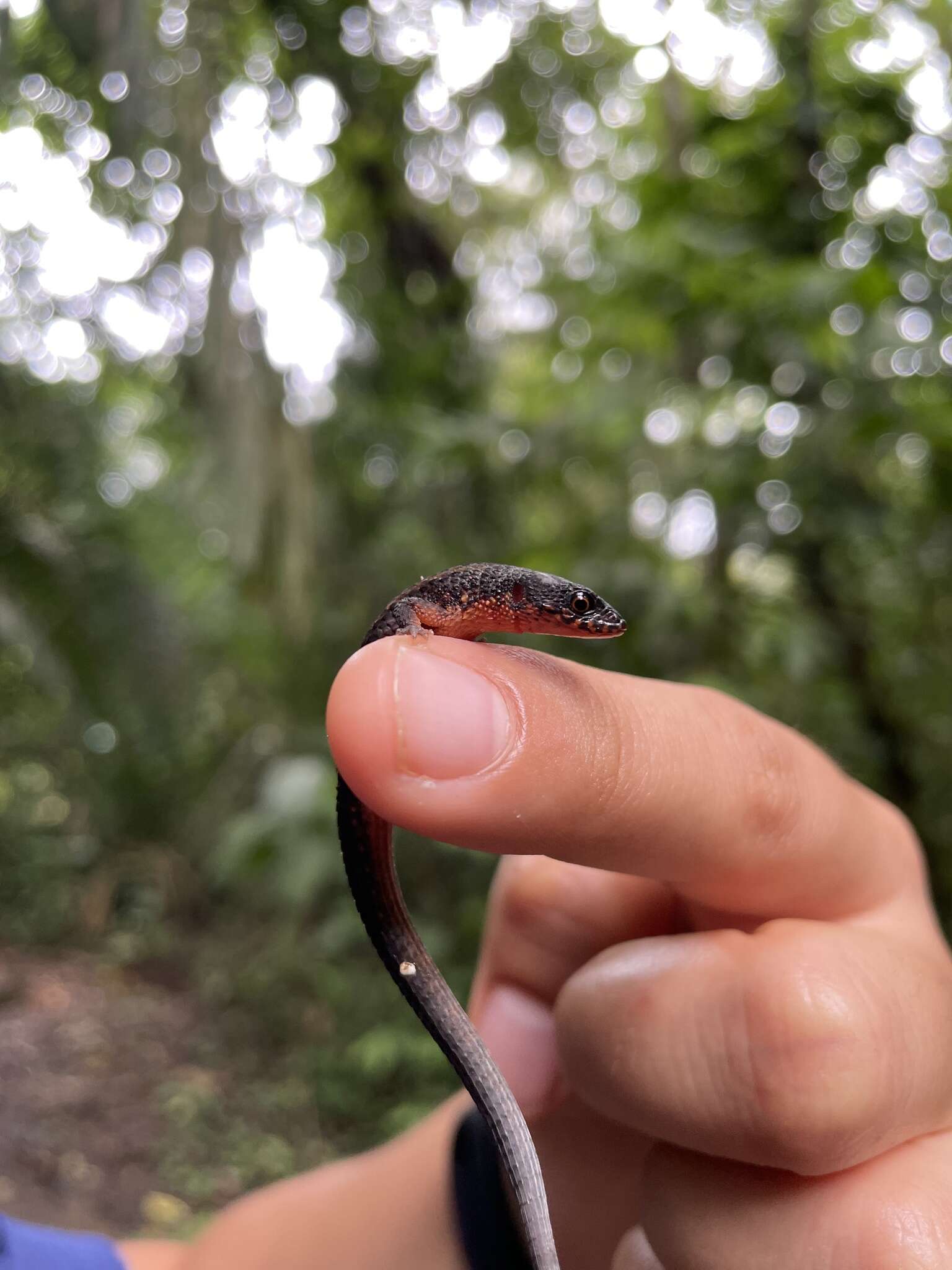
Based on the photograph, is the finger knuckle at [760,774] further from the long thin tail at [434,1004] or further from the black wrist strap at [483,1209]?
the black wrist strap at [483,1209]

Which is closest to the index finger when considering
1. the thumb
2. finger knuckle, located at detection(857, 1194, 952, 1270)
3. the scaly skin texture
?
the scaly skin texture

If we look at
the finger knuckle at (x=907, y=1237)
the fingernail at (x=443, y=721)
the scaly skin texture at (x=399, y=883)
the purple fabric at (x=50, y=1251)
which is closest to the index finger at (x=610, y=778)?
the fingernail at (x=443, y=721)

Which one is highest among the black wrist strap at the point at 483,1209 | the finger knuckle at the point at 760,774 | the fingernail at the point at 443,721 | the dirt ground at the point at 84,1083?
the fingernail at the point at 443,721

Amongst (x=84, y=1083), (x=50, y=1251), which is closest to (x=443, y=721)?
(x=50, y=1251)

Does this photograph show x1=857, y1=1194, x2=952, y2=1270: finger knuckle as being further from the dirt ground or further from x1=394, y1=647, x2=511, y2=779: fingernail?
the dirt ground

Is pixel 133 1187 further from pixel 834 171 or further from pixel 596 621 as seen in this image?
pixel 834 171

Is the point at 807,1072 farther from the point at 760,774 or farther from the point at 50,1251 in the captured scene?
the point at 50,1251
